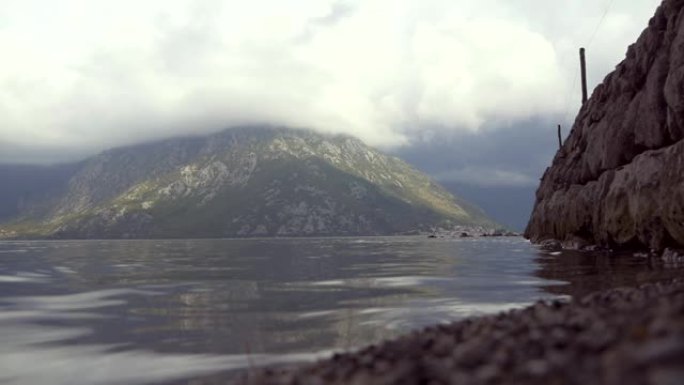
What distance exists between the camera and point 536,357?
284 inches

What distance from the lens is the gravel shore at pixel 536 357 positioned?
17.5ft

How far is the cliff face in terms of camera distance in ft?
125

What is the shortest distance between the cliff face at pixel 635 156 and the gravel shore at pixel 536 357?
2979 centimetres

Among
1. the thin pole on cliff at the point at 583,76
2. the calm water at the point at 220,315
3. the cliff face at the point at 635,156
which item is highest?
the thin pole on cliff at the point at 583,76

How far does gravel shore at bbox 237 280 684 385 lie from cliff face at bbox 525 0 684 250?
29.8 metres

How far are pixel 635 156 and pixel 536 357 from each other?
153 ft

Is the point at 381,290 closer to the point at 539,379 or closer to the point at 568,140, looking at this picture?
the point at 539,379

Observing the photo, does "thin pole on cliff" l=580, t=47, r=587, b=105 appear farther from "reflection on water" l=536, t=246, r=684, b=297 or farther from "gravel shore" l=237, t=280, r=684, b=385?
"gravel shore" l=237, t=280, r=684, b=385

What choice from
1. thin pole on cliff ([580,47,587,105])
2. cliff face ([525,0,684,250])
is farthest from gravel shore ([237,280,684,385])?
thin pole on cliff ([580,47,587,105])

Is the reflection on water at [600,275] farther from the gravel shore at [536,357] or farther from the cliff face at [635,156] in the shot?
the gravel shore at [536,357]

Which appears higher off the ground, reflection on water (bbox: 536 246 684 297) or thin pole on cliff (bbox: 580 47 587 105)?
thin pole on cliff (bbox: 580 47 587 105)

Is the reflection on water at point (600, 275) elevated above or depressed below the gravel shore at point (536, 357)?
below

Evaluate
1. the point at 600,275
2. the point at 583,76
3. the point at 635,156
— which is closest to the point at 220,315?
the point at 600,275

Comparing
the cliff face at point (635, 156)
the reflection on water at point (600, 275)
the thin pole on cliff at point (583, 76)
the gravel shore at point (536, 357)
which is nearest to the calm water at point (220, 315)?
the reflection on water at point (600, 275)
